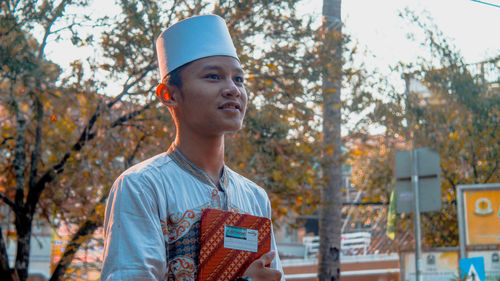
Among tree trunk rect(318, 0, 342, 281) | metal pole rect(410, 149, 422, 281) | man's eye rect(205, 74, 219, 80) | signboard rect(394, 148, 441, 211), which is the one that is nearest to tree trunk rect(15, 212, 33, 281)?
tree trunk rect(318, 0, 342, 281)

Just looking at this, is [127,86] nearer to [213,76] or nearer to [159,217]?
[213,76]

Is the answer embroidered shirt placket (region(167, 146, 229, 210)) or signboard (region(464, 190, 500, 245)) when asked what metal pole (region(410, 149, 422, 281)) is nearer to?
signboard (region(464, 190, 500, 245))

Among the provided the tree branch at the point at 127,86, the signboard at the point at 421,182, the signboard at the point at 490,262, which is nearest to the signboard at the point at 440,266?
the signboard at the point at 490,262

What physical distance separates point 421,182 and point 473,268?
272 cm

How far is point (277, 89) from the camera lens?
9758mm

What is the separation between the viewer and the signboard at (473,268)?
11.2 metres

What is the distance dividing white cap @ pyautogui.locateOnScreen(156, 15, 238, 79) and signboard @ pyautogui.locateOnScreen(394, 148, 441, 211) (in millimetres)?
7054

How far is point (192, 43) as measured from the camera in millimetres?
2557

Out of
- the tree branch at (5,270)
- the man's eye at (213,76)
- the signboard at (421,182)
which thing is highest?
the signboard at (421,182)

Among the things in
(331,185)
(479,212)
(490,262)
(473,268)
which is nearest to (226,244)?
(473,268)

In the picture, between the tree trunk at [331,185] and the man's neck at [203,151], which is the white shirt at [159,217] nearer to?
the man's neck at [203,151]

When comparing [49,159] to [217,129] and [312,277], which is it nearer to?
[217,129]

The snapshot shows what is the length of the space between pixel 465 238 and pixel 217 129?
10.9 metres

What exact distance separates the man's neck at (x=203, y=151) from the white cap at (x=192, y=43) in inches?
10.6
